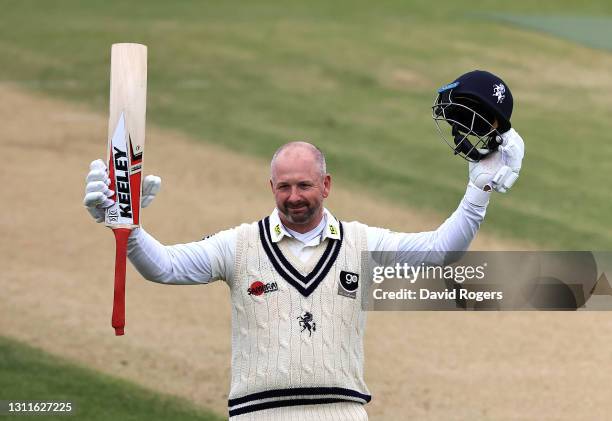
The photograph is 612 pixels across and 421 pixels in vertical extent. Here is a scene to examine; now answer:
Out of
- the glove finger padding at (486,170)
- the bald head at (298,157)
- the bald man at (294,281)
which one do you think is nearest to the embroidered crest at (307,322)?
the bald man at (294,281)

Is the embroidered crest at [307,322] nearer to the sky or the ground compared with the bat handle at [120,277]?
nearer to the ground

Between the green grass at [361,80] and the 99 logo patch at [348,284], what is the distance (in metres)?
9.25

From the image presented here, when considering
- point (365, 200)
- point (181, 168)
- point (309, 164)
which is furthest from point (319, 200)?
point (181, 168)

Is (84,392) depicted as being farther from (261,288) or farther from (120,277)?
(261,288)

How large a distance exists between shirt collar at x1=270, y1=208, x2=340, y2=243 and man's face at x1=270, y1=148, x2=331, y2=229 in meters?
0.21

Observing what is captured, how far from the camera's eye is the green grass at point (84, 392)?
11047mm

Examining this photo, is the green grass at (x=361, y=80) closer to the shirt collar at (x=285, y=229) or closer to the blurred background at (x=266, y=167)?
the blurred background at (x=266, y=167)

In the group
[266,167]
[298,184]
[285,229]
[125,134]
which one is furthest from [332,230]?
[266,167]

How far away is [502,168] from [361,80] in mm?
16936

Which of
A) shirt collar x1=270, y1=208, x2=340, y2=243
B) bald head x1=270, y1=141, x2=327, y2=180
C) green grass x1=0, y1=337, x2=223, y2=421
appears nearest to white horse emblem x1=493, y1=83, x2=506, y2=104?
bald head x1=270, y1=141, x2=327, y2=180

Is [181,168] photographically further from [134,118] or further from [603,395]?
[134,118]

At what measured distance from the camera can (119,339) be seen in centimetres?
1295

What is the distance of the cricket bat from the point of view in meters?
6.85

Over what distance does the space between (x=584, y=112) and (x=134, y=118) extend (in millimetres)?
16127
